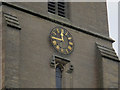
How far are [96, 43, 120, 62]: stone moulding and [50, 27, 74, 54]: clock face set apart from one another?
1.97 metres

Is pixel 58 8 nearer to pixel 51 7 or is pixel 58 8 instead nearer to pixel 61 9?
pixel 61 9

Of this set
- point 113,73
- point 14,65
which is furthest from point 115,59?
point 14,65

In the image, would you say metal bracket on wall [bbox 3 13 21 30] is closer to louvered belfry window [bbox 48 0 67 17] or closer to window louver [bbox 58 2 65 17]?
louvered belfry window [bbox 48 0 67 17]

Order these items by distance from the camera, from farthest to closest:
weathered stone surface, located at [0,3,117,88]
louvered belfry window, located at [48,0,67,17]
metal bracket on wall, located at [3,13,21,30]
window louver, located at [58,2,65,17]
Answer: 1. window louver, located at [58,2,65,17]
2. louvered belfry window, located at [48,0,67,17]
3. metal bracket on wall, located at [3,13,21,30]
4. weathered stone surface, located at [0,3,117,88]

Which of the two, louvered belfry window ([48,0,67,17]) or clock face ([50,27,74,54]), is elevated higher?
louvered belfry window ([48,0,67,17])

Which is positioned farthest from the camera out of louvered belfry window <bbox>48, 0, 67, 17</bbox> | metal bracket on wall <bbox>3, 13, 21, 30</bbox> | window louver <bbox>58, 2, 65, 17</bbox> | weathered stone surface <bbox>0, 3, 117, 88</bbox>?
window louver <bbox>58, 2, 65, 17</bbox>

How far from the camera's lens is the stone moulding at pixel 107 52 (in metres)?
48.0

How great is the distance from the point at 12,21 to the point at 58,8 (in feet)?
15.1

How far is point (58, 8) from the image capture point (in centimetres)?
4841

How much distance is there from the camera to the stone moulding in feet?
157

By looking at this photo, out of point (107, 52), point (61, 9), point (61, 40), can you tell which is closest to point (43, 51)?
point (61, 40)

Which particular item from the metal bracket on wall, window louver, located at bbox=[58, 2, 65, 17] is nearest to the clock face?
window louver, located at bbox=[58, 2, 65, 17]

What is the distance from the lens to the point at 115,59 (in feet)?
158

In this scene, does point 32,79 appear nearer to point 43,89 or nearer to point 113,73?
point 43,89
